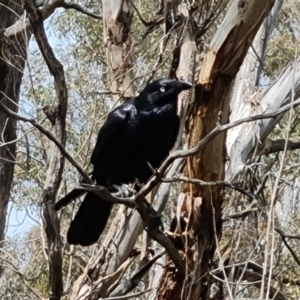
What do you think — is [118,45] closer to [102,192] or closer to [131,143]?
[131,143]

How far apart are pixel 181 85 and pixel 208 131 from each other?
1.64 ft

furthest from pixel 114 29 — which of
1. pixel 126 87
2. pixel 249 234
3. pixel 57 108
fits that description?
pixel 57 108

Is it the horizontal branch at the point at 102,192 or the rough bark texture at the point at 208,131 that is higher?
the rough bark texture at the point at 208,131

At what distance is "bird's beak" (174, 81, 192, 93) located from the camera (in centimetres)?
331

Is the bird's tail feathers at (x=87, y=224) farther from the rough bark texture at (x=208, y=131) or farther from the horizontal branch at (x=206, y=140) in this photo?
the horizontal branch at (x=206, y=140)

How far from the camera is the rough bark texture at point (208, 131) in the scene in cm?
281

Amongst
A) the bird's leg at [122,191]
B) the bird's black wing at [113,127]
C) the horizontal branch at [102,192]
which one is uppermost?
the bird's black wing at [113,127]

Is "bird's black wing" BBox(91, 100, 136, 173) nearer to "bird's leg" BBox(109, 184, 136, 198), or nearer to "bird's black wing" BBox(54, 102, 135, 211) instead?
"bird's black wing" BBox(54, 102, 135, 211)

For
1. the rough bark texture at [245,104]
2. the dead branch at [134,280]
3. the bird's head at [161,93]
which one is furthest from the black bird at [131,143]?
the rough bark texture at [245,104]

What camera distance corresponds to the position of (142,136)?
11.2ft

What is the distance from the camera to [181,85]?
3342mm

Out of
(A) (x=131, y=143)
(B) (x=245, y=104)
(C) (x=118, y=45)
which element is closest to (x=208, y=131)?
(A) (x=131, y=143)

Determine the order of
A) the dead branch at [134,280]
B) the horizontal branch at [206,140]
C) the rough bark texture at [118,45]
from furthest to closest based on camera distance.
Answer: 1. the rough bark texture at [118,45]
2. the dead branch at [134,280]
3. the horizontal branch at [206,140]

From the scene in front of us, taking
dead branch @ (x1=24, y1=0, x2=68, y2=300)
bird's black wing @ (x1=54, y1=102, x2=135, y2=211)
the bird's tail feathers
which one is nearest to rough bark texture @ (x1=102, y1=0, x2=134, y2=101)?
bird's black wing @ (x1=54, y1=102, x2=135, y2=211)
